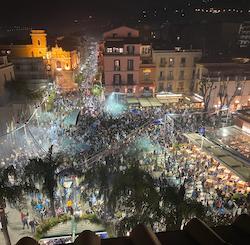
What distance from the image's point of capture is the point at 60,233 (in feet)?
40.1

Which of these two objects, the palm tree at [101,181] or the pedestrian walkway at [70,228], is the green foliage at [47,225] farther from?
the palm tree at [101,181]

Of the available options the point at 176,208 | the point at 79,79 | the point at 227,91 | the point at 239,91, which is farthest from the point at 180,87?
the point at 176,208

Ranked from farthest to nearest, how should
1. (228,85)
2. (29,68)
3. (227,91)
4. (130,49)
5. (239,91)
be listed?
(29,68) < (130,49) < (239,91) < (227,91) < (228,85)

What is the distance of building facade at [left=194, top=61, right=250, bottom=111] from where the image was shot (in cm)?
3657

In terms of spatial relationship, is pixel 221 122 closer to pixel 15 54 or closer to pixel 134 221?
pixel 134 221

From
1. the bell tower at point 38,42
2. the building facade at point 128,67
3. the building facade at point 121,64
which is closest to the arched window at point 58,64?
the bell tower at point 38,42

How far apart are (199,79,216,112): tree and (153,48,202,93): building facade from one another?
5074mm

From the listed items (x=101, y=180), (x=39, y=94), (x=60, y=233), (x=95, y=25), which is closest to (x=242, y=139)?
(x=101, y=180)

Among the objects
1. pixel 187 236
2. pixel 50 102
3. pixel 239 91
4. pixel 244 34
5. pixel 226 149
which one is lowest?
pixel 50 102

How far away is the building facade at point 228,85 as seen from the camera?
36.6m

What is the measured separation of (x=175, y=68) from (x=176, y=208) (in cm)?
3240

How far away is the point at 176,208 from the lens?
11883mm

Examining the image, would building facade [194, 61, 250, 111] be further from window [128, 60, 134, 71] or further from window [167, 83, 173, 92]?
window [128, 60, 134, 71]

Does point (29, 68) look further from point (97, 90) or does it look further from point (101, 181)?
point (101, 181)
